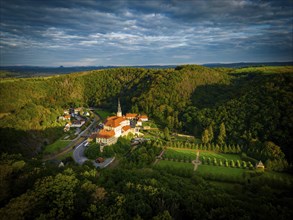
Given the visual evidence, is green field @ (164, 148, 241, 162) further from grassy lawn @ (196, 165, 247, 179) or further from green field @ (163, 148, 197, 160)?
grassy lawn @ (196, 165, 247, 179)

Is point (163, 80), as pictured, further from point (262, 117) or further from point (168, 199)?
point (168, 199)

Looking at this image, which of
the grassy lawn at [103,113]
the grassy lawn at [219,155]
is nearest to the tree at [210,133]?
the grassy lawn at [219,155]

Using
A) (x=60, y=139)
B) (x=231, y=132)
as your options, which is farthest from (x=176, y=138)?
(x=60, y=139)

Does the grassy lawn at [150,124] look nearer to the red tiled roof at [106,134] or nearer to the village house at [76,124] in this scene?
the red tiled roof at [106,134]

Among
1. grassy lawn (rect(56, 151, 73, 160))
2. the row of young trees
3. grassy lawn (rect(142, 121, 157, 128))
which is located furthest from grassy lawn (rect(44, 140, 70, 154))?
the row of young trees

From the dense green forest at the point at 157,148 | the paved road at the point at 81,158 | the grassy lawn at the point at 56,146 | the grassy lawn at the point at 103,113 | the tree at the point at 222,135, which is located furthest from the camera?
the grassy lawn at the point at 103,113

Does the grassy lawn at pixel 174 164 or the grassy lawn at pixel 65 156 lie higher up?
the grassy lawn at pixel 65 156
